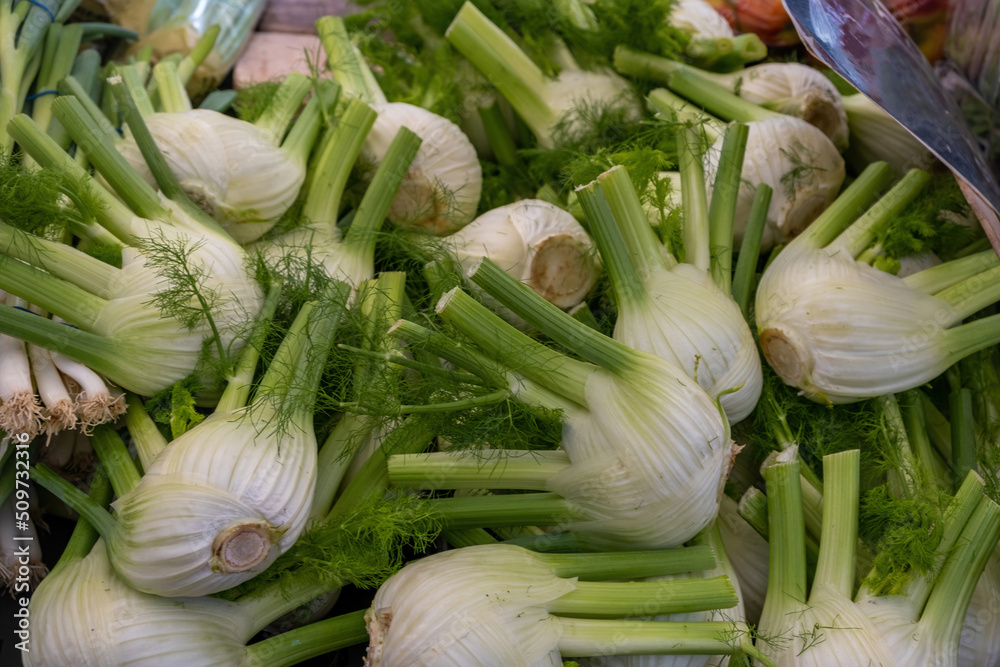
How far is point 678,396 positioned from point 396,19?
1.91 meters

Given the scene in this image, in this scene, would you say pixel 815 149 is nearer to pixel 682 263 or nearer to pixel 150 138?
pixel 682 263

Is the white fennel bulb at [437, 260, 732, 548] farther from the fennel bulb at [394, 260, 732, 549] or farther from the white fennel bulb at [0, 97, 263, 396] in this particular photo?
the white fennel bulb at [0, 97, 263, 396]

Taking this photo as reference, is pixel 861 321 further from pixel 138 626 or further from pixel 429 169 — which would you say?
pixel 138 626

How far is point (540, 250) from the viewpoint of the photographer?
6.79 ft

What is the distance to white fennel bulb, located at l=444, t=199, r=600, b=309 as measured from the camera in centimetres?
208

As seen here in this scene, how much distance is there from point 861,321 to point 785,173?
1.95 feet

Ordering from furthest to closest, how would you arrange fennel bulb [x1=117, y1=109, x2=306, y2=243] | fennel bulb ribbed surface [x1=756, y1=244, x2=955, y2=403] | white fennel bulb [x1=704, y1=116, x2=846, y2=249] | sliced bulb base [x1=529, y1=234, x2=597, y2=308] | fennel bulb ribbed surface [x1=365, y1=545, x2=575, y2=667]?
white fennel bulb [x1=704, y1=116, x2=846, y2=249], sliced bulb base [x1=529, y1=234, x2=597, y2=308], fennel bulb [x1=117, y1=109, x2=306, y2=243], fennel bulb ribbed surface [x1=756, y1=244, x2=955, y2=403], fennel bulb ribbed surface [x1=365, y1=545, x2=575, y2=667]

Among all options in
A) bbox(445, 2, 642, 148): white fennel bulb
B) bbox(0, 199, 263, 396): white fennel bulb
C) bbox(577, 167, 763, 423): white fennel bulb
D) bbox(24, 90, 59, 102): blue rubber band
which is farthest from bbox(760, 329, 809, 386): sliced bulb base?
bbox(24, 90, 59, 102): blue rubber band

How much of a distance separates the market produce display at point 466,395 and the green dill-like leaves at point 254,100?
3cm

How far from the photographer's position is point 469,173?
2395 mm

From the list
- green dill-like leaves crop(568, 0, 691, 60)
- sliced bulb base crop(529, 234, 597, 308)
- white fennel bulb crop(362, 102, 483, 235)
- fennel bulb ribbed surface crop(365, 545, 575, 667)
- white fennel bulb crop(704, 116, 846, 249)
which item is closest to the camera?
fennel bulb ribbed surface crop(365, 545, 575, 667)

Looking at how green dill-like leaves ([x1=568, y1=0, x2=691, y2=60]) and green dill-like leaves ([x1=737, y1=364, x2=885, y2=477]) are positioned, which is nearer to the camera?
green dill-like leaves ([x1=737, y1=364, x2=885, y2=477])

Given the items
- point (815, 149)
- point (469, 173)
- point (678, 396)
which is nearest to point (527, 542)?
point (678, 396)

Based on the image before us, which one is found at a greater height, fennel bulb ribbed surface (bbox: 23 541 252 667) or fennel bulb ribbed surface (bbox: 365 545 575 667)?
fennel bulb ribbed surface (bbox: 365 545 575 667)
